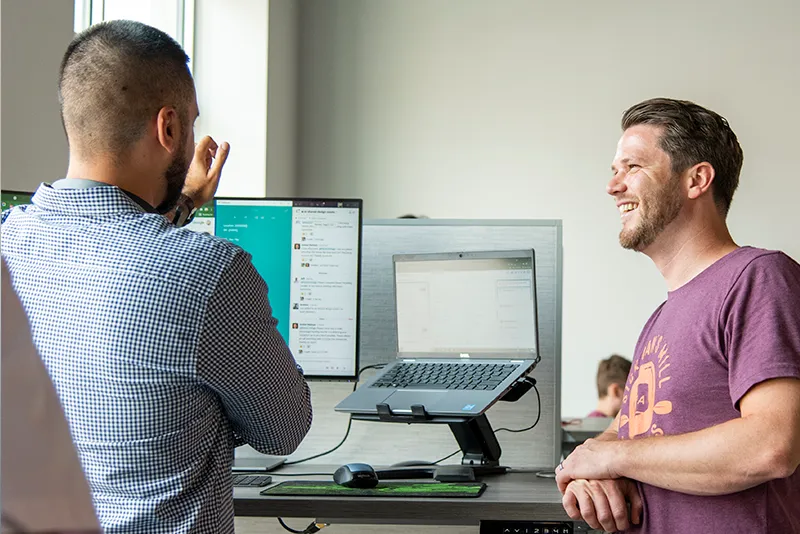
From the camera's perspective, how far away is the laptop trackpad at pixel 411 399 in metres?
1.76

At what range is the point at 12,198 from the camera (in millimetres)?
1564

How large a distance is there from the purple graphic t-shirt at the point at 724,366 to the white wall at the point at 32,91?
121 centimetres

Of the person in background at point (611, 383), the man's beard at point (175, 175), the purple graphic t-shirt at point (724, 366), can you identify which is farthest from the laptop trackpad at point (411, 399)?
the person in background at point (611, 383)

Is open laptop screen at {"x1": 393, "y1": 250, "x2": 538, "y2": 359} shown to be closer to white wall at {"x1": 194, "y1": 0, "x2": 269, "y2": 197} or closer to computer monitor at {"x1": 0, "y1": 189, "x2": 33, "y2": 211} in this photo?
computer monitor at {"x1": 0, "y1": 189, "x2": 33, "y2": 211}

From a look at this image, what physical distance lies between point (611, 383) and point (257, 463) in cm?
234

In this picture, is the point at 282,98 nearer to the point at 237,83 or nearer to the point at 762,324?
the point at 237,83

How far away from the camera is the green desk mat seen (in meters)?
1.61

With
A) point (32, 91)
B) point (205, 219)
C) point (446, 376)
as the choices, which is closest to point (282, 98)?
point (205, 219)

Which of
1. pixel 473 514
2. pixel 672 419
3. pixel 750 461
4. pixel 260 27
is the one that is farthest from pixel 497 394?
pixel 260 27

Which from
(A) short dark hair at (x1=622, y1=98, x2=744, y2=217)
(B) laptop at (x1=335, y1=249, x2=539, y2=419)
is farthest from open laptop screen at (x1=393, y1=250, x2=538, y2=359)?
(A) short dark hair at (x1=622, y1=98, x2=744, y2=217)

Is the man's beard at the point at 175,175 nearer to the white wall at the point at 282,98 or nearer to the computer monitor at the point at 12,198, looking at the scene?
the computer monitor at the point at 12,198

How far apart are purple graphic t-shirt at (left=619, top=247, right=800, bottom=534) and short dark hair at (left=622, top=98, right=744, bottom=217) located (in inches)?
9.0

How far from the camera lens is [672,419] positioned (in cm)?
135

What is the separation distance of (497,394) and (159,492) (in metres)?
0.80
